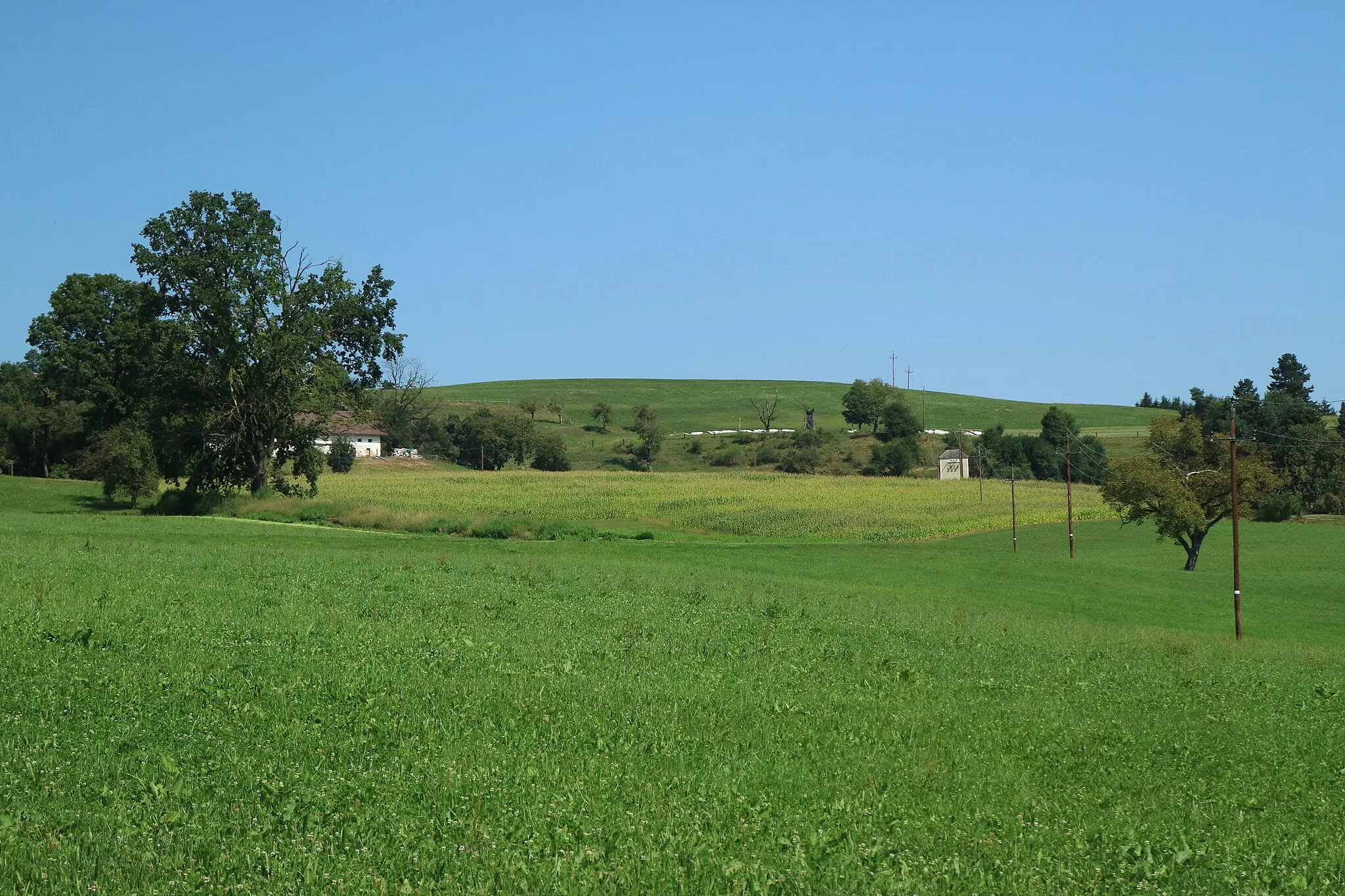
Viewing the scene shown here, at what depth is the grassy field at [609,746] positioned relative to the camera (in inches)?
321

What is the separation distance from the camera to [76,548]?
26.1 metres

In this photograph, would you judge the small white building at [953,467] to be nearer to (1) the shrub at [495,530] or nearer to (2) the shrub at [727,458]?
(2) the shrub at [727,458]

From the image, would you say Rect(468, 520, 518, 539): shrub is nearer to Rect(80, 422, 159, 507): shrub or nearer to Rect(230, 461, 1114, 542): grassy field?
Rect(230, 461, 1114, 542): grassy field

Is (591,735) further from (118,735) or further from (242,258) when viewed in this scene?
(242,258)

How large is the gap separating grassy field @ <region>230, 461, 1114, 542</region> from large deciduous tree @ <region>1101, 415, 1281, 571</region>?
1317cm

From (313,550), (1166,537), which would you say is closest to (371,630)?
(313,550)

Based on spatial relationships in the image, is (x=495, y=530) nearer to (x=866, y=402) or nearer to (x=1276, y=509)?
(x=1276, y=509)

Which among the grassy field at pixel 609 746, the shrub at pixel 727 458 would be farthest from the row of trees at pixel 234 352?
the shrub at pixel 727 458

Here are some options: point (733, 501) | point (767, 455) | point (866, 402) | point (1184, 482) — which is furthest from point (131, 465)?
point (866, 402)

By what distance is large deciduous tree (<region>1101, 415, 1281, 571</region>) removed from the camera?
178 ft

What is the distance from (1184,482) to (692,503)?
33780 millimetres

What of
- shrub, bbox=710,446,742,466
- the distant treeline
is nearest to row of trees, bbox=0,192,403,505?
the distant treeline

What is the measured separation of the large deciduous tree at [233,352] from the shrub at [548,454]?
70579 mm

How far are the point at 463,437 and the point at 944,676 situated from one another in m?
123
